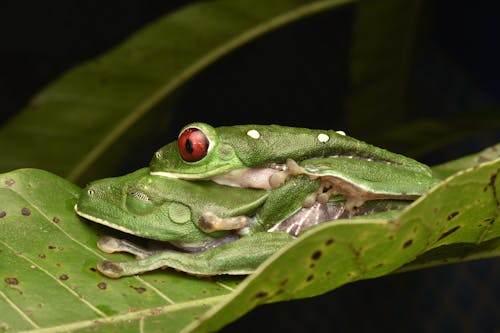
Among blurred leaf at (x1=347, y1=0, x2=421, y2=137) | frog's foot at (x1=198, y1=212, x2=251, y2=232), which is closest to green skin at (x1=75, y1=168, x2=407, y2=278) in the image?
frog's foot at (x1=198, y1=212, x2=251, y2=232)

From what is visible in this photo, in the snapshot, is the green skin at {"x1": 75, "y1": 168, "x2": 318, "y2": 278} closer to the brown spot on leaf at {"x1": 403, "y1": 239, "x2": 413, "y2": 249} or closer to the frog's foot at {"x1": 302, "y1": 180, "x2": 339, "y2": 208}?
the frog's foot at {"x1": 302, "y1": 180, "x2": 339, "y2": 208}

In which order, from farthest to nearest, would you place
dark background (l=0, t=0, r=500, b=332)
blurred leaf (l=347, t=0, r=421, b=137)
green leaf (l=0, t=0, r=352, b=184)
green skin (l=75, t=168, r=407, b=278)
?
1. dark background (l=0, t=0, r=500, b=332)
2. blurred leaf (l=347, t=0, r=421, b=137)
3. green leaf (l=0, t=0, r=352, b=184)
4. green skin (l=75, t=168, r=407, b=278)

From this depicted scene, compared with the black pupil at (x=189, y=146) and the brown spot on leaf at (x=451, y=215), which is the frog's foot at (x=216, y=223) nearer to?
the black pupil at (x=189, y=146)

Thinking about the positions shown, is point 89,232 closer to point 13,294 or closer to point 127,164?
point 13,294

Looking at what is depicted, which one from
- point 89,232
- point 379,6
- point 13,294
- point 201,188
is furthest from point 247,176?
point 379,6

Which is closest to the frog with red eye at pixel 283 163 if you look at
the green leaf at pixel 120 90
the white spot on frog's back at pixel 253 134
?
the white spot on frog's back at pixel 253 134

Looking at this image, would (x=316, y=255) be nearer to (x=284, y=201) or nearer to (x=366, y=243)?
(x=366, y=243)
